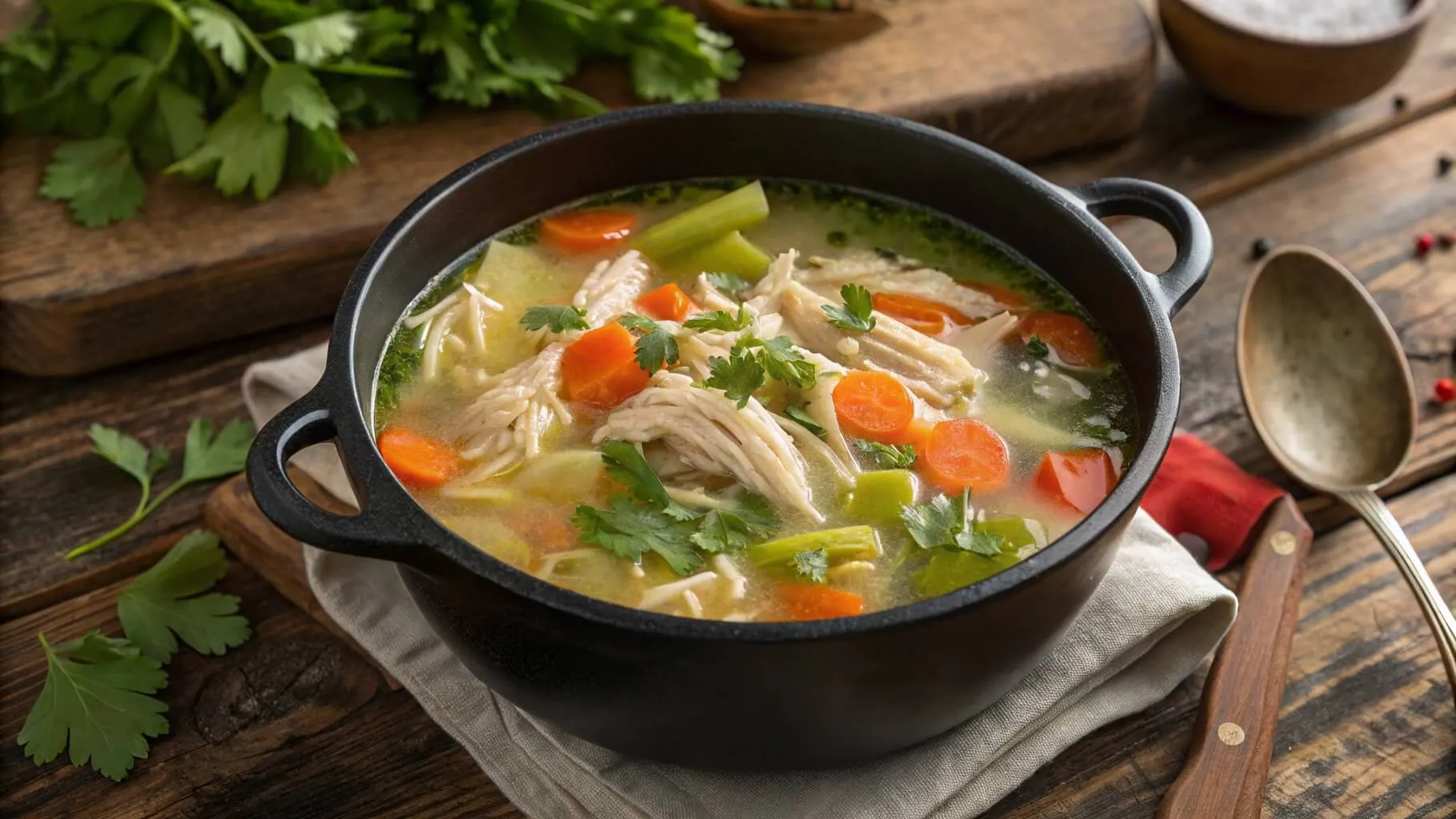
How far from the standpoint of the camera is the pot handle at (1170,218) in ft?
8.58

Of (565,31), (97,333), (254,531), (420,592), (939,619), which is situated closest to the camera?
(939,619)

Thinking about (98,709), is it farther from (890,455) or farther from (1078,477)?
(1078,477)

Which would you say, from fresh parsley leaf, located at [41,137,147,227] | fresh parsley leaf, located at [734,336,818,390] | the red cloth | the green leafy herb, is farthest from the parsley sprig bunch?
the red cloth

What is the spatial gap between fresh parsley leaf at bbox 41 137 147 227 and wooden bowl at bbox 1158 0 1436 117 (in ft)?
10.3

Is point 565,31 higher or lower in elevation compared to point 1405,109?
higher

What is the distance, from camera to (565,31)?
159 inches

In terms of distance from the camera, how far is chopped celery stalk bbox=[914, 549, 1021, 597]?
2.39 metres

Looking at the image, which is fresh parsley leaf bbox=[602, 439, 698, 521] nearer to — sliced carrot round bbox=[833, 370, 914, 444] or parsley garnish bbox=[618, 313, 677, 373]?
parsley garnish bbox=[618, 313, 677, 373]

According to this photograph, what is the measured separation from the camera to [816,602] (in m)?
2.38

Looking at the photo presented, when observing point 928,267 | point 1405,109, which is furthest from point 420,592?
point 1405,109

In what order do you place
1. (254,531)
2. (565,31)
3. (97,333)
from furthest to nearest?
(565,31) → (97,333) → (254,531)

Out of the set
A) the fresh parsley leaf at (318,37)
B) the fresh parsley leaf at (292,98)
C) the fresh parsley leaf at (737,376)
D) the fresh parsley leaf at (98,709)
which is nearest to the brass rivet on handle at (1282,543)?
the fresh parsley leaf at (737,376)

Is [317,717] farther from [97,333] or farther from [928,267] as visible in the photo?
[928,267]

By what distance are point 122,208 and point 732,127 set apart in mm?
1726
